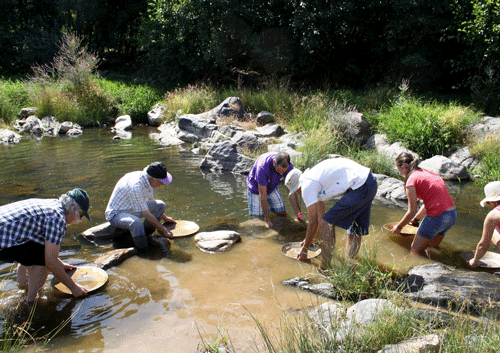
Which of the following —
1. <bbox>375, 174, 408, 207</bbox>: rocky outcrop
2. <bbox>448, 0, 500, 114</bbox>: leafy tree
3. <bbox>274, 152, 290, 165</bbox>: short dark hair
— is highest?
<bbox>448, 0, 500, 114</bbox>: leafy tree

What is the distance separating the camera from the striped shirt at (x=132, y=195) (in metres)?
5.24

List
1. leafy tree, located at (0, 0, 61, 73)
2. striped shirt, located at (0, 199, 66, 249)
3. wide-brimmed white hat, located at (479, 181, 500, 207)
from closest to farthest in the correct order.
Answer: striped shirt, located at (0, 199, 66, 249), wide-brimmed white hat, located at (479, 181, 500, 207), leafy tree, located at (0, 0, 61, 73)

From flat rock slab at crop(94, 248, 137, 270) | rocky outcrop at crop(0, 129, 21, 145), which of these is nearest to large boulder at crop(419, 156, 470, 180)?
flat rock slab at crop(94, 248, 137, 270)

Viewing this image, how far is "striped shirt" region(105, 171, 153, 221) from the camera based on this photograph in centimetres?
524

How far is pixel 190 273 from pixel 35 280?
1689 millimetres

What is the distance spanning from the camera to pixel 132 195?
17.3 ft

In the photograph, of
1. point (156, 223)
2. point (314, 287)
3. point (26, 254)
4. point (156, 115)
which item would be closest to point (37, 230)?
point (26, 254)

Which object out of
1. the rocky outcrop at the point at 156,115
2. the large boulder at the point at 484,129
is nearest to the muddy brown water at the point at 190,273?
the large boulder at the point at 484,129

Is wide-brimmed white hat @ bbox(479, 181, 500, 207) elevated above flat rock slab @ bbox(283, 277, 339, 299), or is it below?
above

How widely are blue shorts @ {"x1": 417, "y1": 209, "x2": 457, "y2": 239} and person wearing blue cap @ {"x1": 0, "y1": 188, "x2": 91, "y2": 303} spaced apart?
13.9ft

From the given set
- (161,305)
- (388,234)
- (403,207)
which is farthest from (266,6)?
(161,305)

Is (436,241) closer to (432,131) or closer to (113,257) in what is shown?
(113,257)

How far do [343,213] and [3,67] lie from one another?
26586 mm

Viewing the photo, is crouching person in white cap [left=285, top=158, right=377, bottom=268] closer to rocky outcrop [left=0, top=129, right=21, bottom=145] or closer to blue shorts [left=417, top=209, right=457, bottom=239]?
blue shorts [left=417, top=209, right=457, bottom=239]
